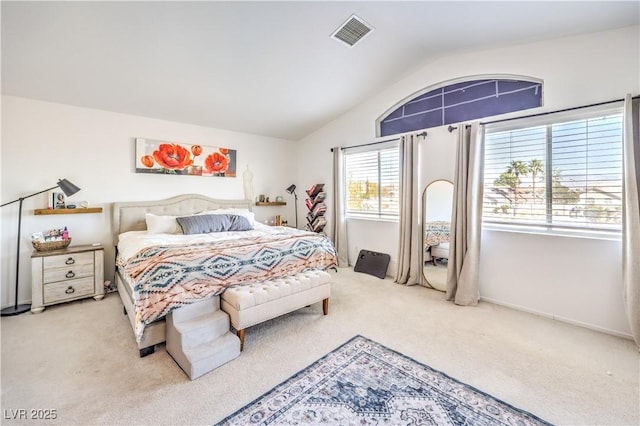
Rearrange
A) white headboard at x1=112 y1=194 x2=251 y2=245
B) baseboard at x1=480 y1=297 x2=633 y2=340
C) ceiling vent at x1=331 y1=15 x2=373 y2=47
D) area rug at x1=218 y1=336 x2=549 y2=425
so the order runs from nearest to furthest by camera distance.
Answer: area rug at x1=218 y1=336 x2=549 y2=425, baseboard at x1=480 y1=297 x2=633 y2=340, ceiling vent at x1=331 y1=15 x2=373 y2=47, white headboard at x1=112 y1=194 x2=251 y2=245

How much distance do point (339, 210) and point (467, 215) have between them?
212 cm

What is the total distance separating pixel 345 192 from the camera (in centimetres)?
499

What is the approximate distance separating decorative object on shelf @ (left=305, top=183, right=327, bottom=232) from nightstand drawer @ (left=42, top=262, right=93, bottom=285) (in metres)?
3.18

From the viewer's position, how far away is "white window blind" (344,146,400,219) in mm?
4332

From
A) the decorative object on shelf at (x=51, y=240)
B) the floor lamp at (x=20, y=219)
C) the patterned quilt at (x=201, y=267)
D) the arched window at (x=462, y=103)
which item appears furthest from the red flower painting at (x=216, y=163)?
the arched window at (x=462, y=103)

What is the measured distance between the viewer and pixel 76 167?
3469 millimetres

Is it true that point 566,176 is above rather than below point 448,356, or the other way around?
above

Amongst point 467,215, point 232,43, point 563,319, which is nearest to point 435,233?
point 467,215

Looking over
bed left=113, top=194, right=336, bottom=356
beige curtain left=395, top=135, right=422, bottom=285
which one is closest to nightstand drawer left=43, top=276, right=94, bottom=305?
bed left=113, top=194, right=336, bottom=356

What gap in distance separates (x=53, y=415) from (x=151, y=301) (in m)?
0.74

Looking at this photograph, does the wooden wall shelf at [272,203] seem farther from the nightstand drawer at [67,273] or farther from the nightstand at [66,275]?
the nightstand drawer at [67,273]

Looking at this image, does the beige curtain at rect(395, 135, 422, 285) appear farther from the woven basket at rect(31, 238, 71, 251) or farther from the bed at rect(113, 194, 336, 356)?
the woven basket at rect(31, 238, 71, 251)

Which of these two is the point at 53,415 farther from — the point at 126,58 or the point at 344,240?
the point at 344,240

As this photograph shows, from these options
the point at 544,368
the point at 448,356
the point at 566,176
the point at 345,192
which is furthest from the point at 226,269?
the point at 566,176
